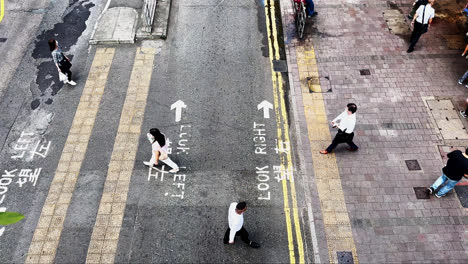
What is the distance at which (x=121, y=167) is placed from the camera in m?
8.65

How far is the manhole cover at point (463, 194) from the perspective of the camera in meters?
8.00

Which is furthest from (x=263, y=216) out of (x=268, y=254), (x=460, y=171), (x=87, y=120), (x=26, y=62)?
(x=26, y=62)

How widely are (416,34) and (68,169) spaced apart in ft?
37.0

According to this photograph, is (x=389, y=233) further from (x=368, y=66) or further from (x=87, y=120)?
(x=87, y=120)

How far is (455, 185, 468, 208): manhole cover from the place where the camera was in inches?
315

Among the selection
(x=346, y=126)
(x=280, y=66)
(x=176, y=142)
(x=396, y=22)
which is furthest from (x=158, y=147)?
(x=396, y=22)

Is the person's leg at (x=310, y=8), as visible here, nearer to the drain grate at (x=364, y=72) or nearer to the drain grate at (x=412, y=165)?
the drain grate at (x=364, y=72)

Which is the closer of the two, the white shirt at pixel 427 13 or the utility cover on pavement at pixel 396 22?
the white shirt at pixel 427 13

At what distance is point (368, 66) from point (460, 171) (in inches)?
191

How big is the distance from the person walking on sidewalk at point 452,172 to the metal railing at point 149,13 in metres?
9.95

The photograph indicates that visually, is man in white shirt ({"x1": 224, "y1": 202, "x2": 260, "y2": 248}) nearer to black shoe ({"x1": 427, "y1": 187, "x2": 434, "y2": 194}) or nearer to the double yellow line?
the double yellow line

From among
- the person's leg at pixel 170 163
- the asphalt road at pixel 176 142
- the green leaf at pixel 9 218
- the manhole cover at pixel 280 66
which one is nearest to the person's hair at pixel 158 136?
the person's leg at pixel 170 163

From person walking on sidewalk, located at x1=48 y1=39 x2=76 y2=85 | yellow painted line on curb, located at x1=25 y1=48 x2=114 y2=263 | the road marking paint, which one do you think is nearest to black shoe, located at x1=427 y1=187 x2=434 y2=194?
the road marking paint

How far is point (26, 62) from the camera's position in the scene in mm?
11133
